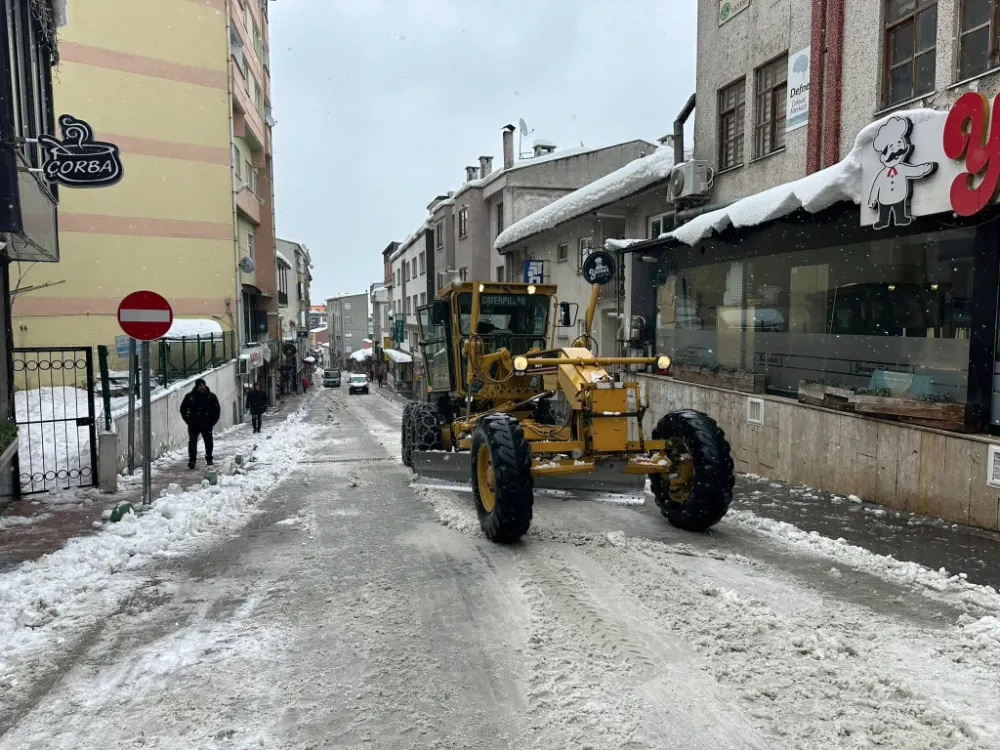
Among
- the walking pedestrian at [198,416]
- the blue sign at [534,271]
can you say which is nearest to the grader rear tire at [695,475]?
the walking pedestrian at [198,416]

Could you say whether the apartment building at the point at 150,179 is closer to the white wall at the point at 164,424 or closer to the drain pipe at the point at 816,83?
the white wall at the point at 164,424

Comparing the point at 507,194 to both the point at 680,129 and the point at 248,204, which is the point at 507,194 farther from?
the point at 680,129

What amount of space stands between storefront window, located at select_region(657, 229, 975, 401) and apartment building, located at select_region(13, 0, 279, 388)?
19.2 m

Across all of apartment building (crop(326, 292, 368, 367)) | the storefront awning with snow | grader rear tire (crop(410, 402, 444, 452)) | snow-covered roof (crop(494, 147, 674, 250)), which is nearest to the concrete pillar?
grader rear tire (crop(410, 402, 444, 452))

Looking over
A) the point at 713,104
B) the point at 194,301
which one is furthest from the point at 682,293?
the point at 194,301

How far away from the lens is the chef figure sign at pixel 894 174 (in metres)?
7.29

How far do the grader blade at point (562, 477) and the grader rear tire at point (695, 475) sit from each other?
1.08ft

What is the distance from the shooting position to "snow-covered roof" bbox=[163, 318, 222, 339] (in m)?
21.7

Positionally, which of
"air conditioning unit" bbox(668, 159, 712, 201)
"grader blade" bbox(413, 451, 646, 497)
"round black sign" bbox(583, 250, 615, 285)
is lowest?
"grader blade" bbox(413, 451, 646, 497)

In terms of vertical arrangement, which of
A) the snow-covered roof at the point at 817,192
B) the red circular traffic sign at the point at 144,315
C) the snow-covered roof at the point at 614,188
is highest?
the snow-covered roof at the point at 614,188

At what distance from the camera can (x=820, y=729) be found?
312cm

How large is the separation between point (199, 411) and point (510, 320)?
5.84m

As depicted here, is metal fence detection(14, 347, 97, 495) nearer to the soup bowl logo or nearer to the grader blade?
the soup bowl logo

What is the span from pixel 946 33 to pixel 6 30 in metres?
10.5
